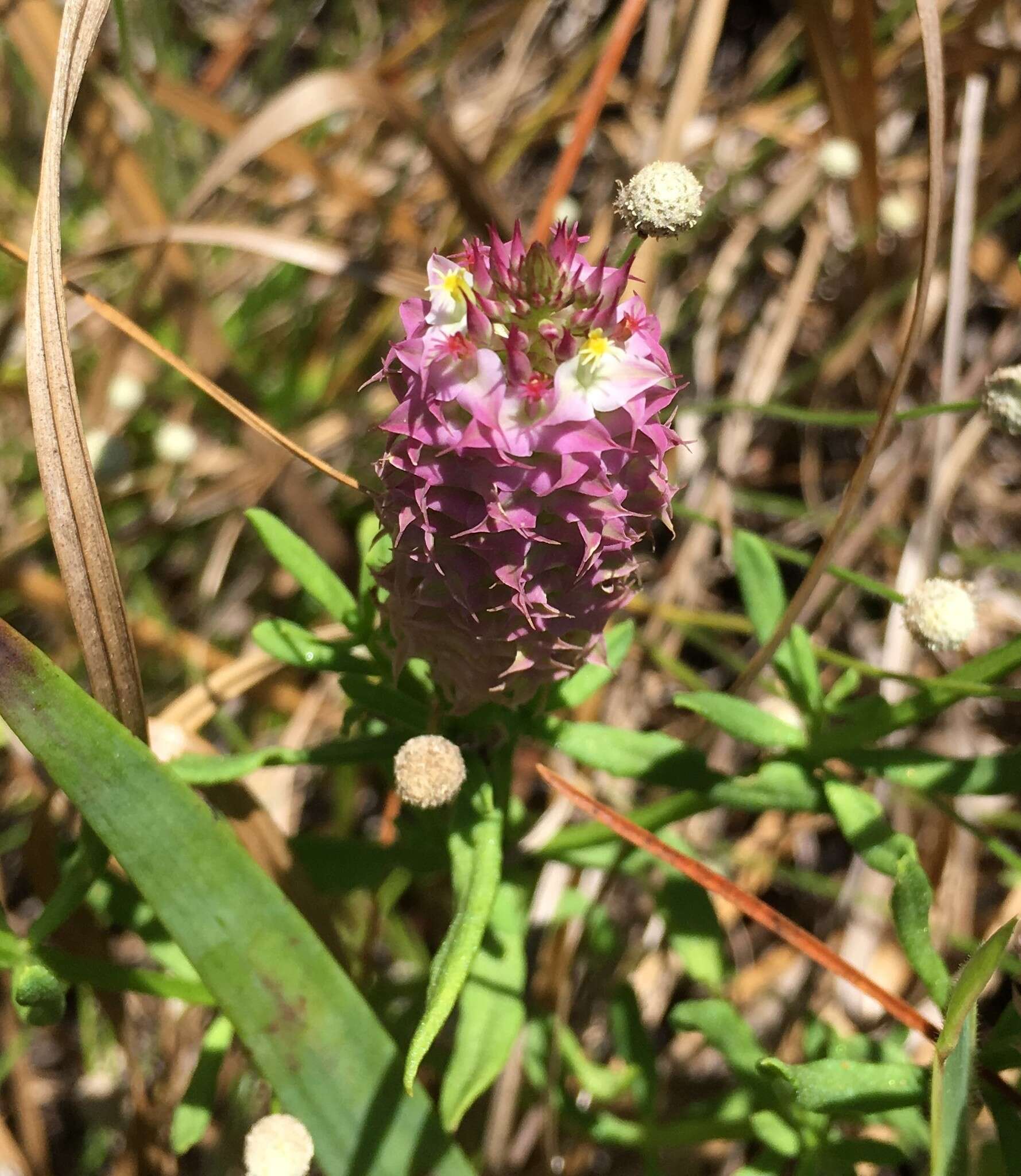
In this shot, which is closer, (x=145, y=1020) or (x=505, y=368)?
(x=505, y=368)

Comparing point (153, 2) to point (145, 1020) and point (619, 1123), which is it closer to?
point (145, 1020)

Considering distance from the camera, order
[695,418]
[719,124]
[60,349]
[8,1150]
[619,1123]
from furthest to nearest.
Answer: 1. [719,124]
2. [695,418]
3. [8,1150]
4. [619,1123]
5. [60,349]

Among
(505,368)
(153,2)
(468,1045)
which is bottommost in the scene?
(468,1045)

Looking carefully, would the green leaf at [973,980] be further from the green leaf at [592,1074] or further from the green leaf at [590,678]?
the green leaf at [592,1074]

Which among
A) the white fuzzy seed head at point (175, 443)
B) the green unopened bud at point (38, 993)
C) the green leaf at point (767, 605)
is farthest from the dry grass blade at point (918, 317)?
the white fuzzy seed head at point (175, 443)

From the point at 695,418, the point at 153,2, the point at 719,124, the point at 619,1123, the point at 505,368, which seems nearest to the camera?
the point at 505,368

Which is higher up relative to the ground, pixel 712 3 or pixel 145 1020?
pixel 712 3

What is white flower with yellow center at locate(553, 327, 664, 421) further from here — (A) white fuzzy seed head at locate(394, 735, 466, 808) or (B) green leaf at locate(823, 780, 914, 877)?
(B) green leaf at locate(823, 780, 914, 877)

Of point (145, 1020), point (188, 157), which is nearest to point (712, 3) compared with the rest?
point (188, 157)
